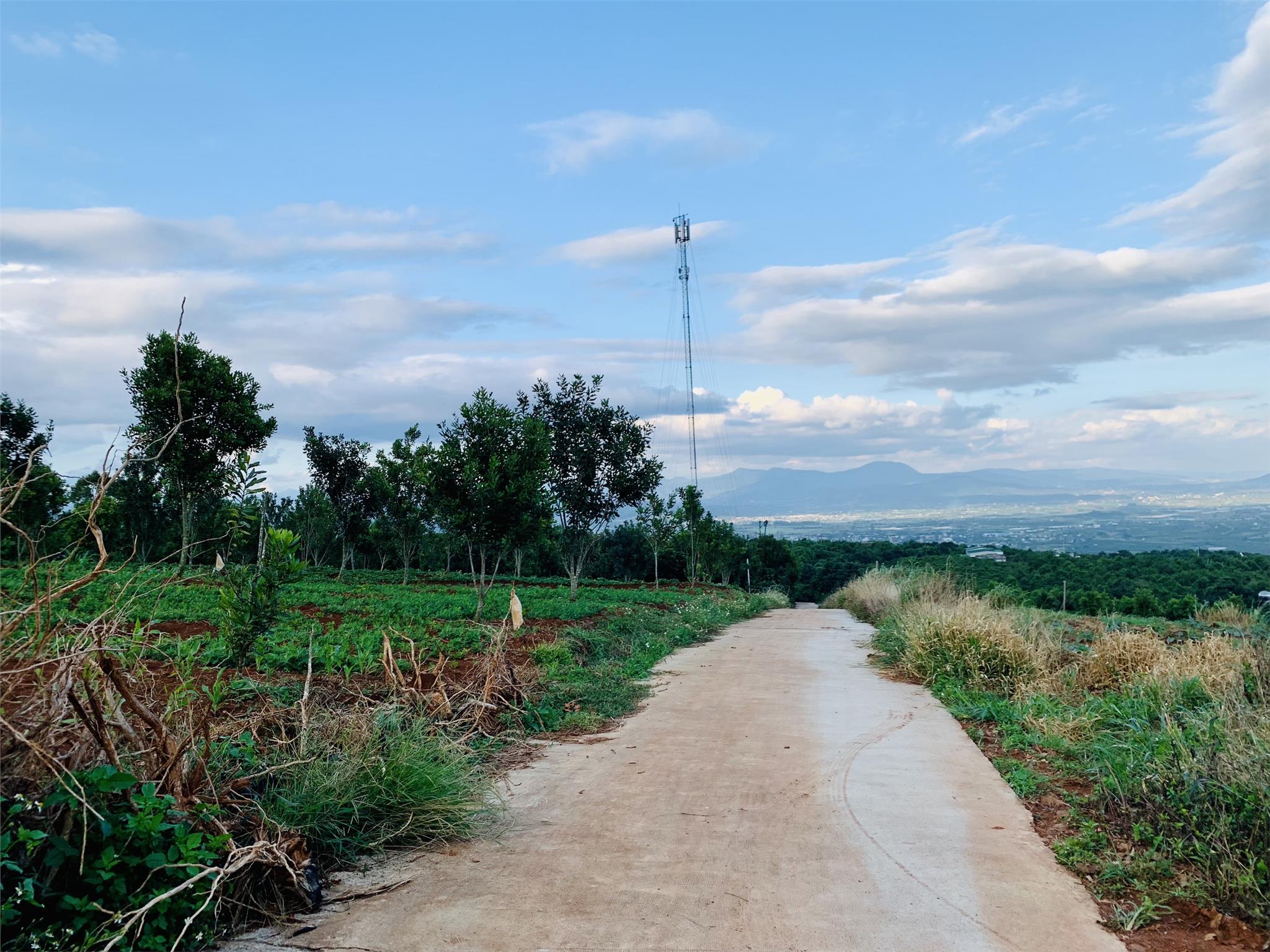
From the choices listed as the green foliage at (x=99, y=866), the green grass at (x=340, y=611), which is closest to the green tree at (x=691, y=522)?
the green grass at (x=340, y=611)

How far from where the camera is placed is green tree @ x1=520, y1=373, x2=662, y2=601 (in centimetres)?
2361

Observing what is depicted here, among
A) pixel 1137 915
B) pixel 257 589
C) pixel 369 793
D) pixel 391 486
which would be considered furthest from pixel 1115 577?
pixel 369 793

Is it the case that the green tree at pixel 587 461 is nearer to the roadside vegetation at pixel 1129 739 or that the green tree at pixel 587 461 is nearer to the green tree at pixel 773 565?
the roadside vegetation at pixel 1129 739

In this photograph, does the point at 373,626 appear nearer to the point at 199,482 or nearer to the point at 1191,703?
the point at 199,482

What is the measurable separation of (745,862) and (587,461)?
63.1 feet

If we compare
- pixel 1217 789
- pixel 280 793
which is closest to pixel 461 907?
pixel 280 793

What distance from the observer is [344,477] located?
3145 cm

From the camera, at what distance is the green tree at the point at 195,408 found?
1955 centimetres

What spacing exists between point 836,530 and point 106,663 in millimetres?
153692

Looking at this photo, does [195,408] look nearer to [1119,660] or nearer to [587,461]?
[587,461]

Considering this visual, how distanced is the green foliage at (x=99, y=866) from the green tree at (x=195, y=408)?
56.8ft

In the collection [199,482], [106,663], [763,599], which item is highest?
[199,482]

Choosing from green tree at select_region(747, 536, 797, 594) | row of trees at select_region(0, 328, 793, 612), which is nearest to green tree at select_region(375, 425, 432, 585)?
row of trees at select_region(0, 328, 793, 612)

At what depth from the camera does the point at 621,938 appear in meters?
3.87
